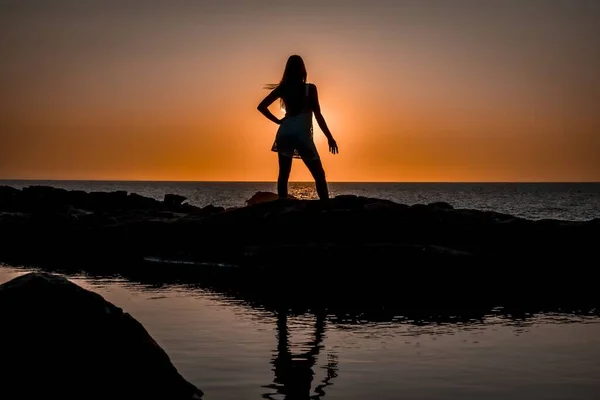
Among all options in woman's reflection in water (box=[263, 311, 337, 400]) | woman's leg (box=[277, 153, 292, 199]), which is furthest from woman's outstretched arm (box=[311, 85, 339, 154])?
woman's reflection in water (box=[263, 311, 337, 400])

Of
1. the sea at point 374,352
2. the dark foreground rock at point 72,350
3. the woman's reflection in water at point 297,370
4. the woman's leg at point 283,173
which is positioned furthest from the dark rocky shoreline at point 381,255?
the dark foreground rock at point 72,350

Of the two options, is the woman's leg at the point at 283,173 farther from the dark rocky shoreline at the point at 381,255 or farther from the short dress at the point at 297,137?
the dark rocky shoreline at the point at 381,255

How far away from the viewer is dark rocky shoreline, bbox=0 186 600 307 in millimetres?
11953

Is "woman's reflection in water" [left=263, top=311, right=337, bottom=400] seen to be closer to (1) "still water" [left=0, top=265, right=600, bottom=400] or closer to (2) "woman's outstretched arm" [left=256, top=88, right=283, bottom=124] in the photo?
(1) "still water" [left=0, top=265, right=600, bottom=400]

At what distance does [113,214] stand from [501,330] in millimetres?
13603

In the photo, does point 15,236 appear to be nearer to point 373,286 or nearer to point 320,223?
point 320,223

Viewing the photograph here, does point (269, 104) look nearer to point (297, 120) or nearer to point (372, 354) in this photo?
point (297, 120)

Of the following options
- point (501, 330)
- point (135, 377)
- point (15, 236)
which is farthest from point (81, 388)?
point (15, 236)

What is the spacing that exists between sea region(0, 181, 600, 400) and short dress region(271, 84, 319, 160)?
158 inches

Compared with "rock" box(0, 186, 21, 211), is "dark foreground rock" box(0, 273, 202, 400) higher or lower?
lower

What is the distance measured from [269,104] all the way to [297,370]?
27.4 ft

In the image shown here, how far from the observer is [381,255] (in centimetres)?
1272

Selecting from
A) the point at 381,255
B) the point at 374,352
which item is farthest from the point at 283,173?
the point at 374,352

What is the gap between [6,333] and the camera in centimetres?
555
